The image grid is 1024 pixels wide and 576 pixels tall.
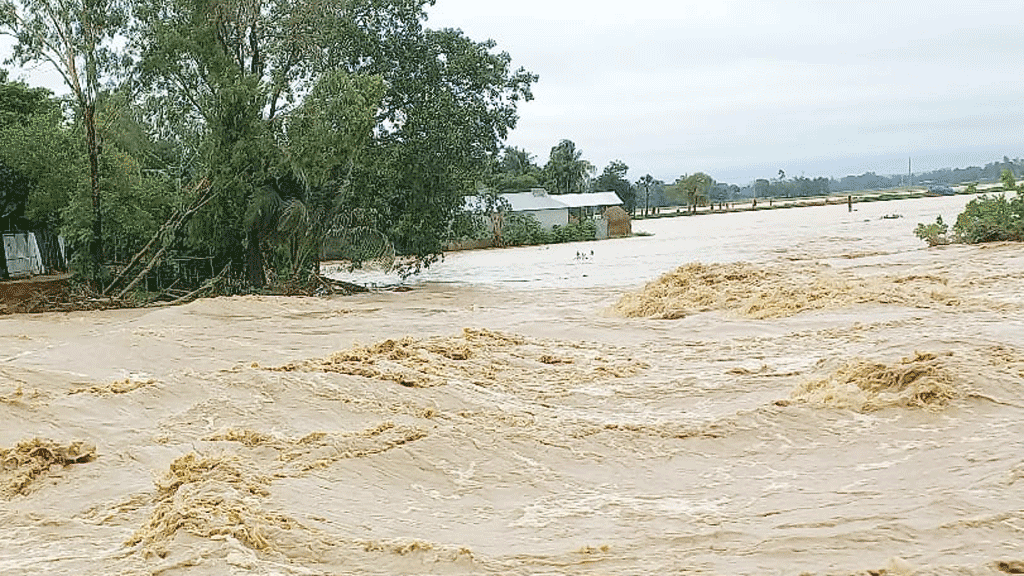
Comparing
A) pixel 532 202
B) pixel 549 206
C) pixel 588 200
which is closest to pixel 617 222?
pixel 549 206

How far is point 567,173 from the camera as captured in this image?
253 ft

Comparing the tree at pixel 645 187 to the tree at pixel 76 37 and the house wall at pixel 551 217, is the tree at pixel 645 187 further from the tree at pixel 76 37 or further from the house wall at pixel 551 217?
the tree at pixel 76 37

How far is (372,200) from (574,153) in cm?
5633

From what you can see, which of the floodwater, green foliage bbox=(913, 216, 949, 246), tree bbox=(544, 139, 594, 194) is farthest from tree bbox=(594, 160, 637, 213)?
the floodwater

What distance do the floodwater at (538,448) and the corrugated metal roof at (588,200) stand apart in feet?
158

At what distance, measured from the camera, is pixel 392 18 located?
87.4ft

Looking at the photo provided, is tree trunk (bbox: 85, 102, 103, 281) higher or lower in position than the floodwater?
higher

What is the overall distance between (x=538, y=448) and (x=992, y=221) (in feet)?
77.8

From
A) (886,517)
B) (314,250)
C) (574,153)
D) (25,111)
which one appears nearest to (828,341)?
(886,517)

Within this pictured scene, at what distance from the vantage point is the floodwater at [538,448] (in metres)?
5.14

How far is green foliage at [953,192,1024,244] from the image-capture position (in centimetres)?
2697

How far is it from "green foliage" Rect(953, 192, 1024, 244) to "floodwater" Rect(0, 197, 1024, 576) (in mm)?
12666

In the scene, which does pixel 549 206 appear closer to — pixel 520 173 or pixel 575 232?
pixel 575 232

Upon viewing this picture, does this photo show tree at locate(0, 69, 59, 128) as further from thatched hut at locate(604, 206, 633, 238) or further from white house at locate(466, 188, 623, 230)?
thatched hut at locate(604, 206, 633, 238)
